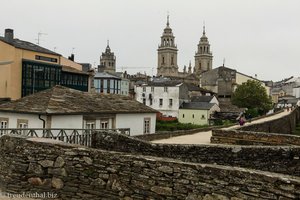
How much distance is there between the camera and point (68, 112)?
727 inches

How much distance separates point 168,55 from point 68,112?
138m

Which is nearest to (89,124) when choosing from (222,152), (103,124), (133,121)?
(103,124)

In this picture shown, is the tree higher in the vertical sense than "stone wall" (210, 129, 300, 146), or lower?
higher

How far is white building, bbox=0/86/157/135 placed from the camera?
18188mm

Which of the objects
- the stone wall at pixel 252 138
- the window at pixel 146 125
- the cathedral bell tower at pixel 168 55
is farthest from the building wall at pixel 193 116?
the cathedral bell tower at pixel 168 55

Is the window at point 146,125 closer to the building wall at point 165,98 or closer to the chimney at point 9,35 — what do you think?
the chimney at point 9,35

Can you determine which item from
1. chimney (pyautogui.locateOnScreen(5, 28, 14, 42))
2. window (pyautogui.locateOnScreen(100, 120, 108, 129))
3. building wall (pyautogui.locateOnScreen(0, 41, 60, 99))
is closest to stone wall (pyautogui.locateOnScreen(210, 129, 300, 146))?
window (pyautogui.locateOnScreen(100, 120, 108, 129))

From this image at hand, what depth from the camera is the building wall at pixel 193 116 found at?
58750mm

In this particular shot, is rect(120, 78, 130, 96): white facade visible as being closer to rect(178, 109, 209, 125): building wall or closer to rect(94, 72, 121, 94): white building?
rect(94, 72, 121, 94): white building

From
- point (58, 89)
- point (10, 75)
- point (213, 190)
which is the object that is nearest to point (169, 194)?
point (213, 190)

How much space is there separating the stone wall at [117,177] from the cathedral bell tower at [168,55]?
147 m

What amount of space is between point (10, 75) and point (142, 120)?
18012 millimetres

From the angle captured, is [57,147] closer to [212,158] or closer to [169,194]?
[169,194]

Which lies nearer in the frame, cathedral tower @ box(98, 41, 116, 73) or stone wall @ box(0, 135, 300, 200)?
stone wall @ box(0, 135, 300, 200)
